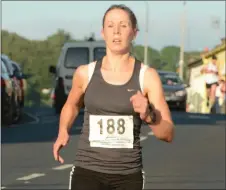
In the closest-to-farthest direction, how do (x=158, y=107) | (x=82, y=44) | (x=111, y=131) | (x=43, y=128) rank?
1. (x=158, y=107)
2. (x=111, y=131)
3. (x=43, y=128)
4. (x=82, y=44)

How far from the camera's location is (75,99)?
5535 millimetres

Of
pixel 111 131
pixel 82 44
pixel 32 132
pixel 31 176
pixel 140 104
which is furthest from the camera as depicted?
pixel 82 44

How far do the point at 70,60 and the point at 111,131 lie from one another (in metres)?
21.7

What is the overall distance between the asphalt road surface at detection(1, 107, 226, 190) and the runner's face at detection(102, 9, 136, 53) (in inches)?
221

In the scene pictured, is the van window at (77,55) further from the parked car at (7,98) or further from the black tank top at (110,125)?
the black tank top at (110,125)

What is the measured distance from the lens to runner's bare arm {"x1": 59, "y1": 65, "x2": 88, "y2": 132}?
18.0 feet

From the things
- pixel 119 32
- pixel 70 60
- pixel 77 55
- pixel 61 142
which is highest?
pixel 119 32

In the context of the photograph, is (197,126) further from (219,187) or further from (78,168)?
(78,168)

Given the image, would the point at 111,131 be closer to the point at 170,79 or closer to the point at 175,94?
the point at 175,94

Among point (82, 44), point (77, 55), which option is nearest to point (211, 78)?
point (82, 44)

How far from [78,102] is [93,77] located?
23 centimetres

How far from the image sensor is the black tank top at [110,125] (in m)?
5.27

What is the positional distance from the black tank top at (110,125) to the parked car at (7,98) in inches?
621

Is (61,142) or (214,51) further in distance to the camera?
(214,51)
